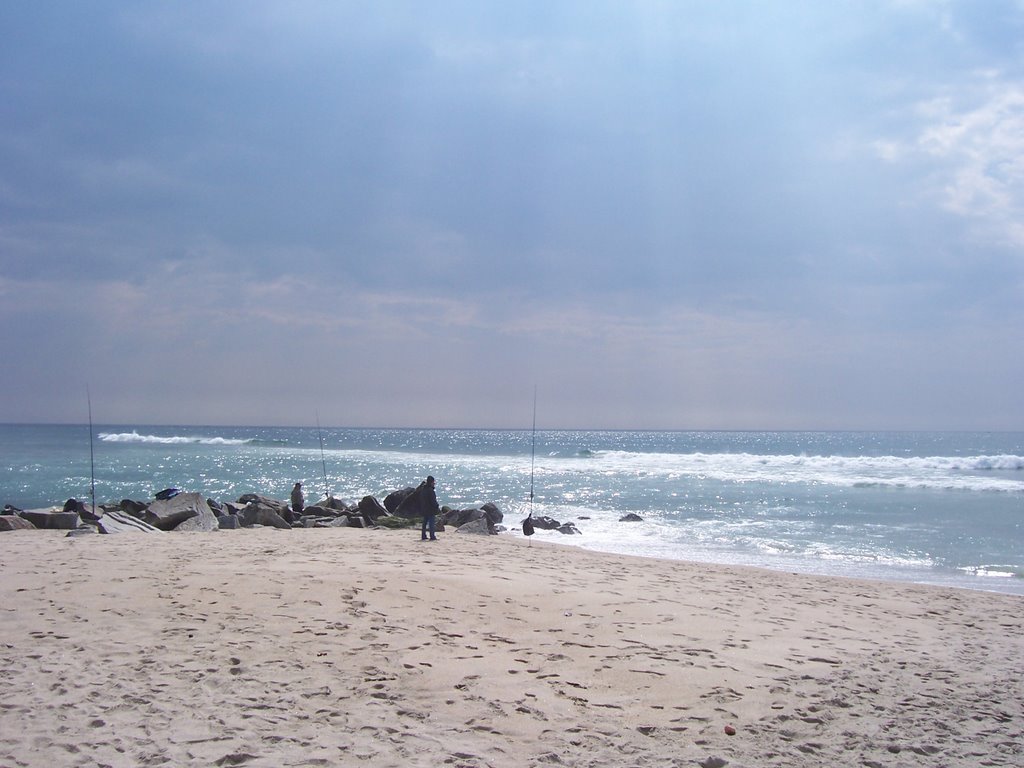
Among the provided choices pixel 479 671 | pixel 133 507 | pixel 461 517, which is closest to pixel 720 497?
pixel 461 517

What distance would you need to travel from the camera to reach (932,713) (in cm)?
598

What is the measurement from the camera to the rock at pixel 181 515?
17.6 m

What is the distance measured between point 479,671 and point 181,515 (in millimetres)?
14160

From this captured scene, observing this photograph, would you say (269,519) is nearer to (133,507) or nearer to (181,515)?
(181,515)

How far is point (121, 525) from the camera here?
53.7 ft

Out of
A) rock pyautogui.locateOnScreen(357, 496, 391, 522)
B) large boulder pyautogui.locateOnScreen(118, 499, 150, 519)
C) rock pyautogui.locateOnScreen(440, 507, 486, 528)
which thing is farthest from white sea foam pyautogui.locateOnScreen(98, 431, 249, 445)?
rock pyautogui.locateOnScreen(440, 507, 486, 528)

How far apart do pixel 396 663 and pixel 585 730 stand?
1962 millimetres

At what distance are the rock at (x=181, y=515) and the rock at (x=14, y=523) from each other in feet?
9.20

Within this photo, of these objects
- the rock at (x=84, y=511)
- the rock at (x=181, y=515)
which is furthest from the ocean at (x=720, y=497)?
the rock at (x=181, y=515)

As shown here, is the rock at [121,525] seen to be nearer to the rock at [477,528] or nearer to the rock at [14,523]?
the rock at [14,523]

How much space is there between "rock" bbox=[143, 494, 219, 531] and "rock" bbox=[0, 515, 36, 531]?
280 centimetres

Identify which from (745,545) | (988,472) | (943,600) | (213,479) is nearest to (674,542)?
(745,545)

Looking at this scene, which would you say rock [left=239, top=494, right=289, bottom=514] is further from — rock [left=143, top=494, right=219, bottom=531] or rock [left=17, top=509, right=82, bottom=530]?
rock [left=17, top=509, right=82, bottom=530]

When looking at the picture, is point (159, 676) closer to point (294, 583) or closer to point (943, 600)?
point (294, 583)
